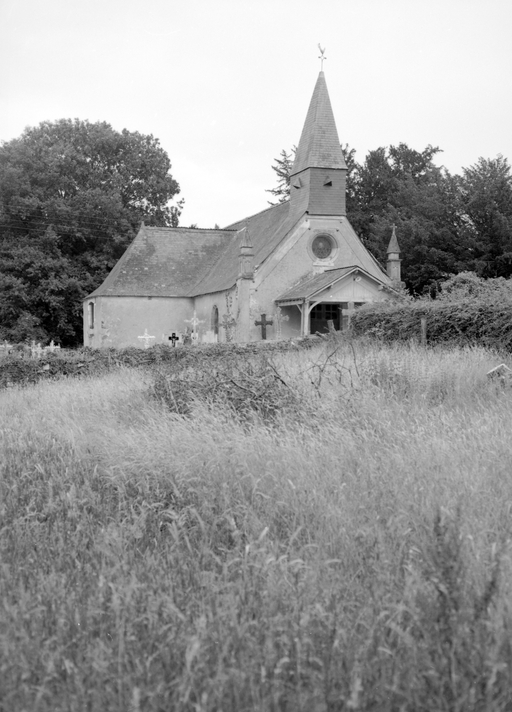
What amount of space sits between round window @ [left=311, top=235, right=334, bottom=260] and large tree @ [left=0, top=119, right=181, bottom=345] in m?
16.8

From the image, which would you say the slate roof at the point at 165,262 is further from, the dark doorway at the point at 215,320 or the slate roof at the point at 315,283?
the slate roof at the point at 315,283

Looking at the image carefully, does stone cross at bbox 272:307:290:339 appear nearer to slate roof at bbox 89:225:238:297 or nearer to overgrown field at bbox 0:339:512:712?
slate roof at bbox 89:225:238:297

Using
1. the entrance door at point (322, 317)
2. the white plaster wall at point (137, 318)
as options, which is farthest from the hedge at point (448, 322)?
the white plaster wall at point (137, 318)

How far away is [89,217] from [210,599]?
44622 mm

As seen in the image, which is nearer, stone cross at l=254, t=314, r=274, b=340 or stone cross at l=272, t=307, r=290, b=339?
stone cross at l=254, t=314, r=274, b=340

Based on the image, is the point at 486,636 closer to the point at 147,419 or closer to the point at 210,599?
the point at 210,599

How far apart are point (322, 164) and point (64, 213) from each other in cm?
1863

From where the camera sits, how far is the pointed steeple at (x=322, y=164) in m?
33.5

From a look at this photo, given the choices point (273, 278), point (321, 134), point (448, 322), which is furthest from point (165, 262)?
point (448, 322)

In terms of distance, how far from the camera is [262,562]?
3938mm

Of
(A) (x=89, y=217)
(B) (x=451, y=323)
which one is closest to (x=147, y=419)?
(B) (x=451, y=323)

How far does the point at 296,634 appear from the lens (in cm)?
319

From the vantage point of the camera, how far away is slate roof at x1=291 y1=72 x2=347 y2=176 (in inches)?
1320

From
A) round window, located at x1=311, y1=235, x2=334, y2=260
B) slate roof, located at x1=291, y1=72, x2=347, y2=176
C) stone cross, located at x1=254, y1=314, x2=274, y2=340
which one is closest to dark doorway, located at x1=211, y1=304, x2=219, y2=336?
stone cross, located at x1=254, y1=314, x2=274, y2=340
